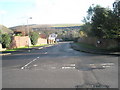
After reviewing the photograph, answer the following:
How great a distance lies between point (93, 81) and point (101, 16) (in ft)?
70.7

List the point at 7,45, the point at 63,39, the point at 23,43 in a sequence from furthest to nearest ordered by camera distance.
Result: the point at 63,39, the point at 23,43, the point at 7,45

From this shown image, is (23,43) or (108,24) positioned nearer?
(108,24)

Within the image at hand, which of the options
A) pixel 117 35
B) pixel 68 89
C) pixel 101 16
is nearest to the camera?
pixel 68 89

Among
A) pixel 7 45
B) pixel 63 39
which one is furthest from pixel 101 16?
pixel 63 39

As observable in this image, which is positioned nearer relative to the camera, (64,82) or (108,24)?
(64,82)

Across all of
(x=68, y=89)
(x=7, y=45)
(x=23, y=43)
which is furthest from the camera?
(x=23, y=43)

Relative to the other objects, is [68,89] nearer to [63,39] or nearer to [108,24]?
[108,24]

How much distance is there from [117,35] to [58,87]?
1762cm

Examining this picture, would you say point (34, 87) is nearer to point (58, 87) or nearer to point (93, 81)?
point (58, 87)

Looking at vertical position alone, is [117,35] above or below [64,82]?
above

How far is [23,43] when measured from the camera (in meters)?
48.9

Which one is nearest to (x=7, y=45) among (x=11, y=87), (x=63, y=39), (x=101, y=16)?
(x=101, y=16)

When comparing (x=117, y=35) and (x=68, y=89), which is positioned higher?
(x=117, y=35)

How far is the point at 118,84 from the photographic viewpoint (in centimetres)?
704
